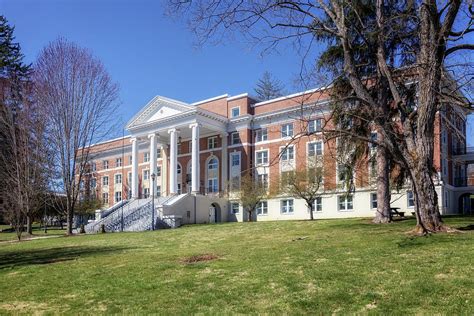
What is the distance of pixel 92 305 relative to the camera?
866cm

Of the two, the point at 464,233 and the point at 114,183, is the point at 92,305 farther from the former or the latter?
the point at 114,183

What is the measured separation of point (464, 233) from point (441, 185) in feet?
83.5

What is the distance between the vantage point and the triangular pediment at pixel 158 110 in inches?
1895

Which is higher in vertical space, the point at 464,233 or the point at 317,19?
the point at 317,19

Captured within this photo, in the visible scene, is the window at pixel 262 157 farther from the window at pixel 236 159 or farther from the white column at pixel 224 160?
the white column at pixel 224 160

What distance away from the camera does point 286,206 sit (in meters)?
44.8

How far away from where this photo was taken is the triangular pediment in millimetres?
48125

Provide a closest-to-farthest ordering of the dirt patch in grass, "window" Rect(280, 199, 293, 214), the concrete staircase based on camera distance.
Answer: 1. the dirt patch in grass
2. the concrete staircase
3. "window" Rect(280, 199, 293, 214)

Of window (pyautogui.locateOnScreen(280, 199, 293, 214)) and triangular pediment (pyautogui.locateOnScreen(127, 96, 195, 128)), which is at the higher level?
triangular pediment (pyautogui.locateOnScreen(127, 96, 195, 128))

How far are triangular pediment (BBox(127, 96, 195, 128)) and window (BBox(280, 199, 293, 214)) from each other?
43.1 feet

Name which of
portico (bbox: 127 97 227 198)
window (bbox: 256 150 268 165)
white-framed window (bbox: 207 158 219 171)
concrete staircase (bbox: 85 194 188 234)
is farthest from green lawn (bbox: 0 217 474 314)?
white-framed window (bbox: 207 158 219 171)

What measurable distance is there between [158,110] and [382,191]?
32715 mm

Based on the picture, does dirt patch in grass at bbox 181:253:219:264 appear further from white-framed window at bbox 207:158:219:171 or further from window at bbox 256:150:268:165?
white-framed window at bbox 207:158:219:171

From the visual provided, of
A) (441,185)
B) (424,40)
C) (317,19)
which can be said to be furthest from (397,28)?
(441,185)
